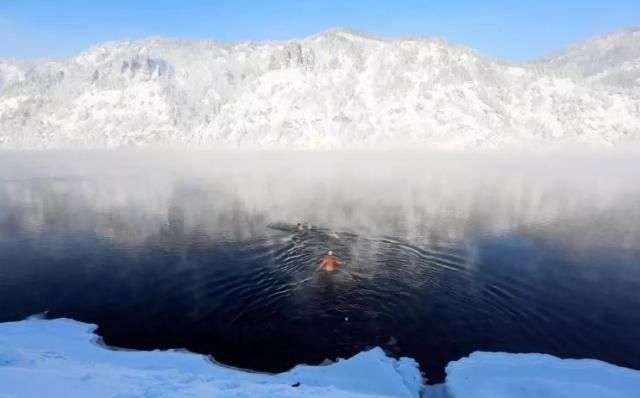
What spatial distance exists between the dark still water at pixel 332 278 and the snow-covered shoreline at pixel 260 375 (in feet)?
5.57

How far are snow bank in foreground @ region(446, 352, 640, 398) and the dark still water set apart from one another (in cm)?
176

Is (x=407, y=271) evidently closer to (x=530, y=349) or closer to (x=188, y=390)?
(x=530, y=349)

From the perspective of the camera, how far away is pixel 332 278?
37156 millimetres

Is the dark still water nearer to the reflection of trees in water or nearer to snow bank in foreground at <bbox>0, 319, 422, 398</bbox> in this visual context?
the reflection of trees in water

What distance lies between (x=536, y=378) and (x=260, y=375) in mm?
14977

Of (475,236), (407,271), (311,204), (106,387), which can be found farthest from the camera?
(311,204)

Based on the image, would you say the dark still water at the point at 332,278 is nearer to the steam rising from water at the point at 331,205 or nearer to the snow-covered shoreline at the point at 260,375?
the steam rising from water at the point at 331,205

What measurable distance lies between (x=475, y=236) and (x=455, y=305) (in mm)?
22991

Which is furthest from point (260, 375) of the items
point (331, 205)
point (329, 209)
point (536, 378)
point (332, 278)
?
point (331, 205)

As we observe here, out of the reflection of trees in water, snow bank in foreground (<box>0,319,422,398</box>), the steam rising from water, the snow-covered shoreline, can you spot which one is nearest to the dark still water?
the reflection of trees in water

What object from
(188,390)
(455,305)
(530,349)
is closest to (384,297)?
(455,305)

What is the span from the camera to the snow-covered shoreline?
17219 millimetres

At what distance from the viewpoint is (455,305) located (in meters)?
32.2

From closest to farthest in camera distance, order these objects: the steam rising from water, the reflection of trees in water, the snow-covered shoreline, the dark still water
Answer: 1. the snow-covered shoreline
2. the dark still water
3. the reflection of trees in water
4. the steam rising from water
